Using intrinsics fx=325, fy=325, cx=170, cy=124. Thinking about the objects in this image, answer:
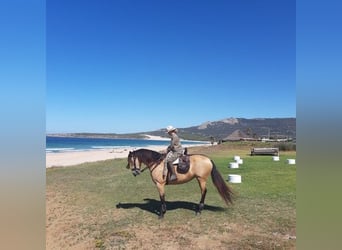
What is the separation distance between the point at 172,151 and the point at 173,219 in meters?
1.44

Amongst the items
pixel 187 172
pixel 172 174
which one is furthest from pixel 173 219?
pixel 187 172

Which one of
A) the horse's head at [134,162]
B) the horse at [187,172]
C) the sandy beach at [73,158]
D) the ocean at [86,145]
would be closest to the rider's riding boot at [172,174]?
the horse at [187,172]

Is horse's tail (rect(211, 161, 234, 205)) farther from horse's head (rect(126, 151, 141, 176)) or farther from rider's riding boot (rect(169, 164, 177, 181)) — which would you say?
horse's head (rect(126, 151, 141, 176))

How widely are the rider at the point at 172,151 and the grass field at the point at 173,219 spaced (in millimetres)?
987

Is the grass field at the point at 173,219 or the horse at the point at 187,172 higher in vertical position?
the horse at the point at 187,172

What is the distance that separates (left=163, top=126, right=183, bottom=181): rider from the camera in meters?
7.13

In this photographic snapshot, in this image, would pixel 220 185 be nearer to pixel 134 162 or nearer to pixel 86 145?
pixel 134 162

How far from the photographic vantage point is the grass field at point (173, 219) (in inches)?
215

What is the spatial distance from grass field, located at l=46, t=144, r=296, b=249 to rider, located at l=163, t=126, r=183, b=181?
987 millimetres

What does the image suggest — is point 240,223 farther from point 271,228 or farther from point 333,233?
point 333,233

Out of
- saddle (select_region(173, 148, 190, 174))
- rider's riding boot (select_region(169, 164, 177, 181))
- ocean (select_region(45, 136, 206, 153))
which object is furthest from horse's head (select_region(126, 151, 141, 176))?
ocean (select_region(45, 136, 206, 153))

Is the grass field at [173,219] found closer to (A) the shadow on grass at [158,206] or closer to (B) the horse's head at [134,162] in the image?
(A) the shadow on grass at [158,206]

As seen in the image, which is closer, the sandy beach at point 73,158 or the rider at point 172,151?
the rider at point 172,151

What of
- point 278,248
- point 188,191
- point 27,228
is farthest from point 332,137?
point 188,191
